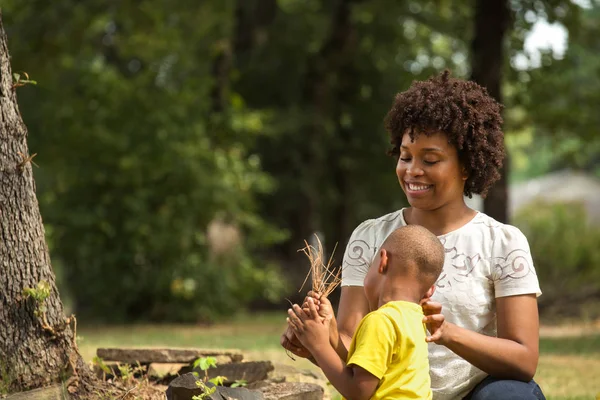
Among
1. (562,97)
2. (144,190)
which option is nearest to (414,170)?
(144,190)

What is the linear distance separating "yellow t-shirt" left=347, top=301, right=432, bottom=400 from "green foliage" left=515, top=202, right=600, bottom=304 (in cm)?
Answer: 1218

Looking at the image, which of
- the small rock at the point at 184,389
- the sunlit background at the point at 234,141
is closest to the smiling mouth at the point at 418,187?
the small rock at the point at 184,389

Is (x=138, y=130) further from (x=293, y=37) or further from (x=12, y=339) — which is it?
(x=12, y=339)

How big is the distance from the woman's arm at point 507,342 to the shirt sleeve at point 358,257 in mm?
499

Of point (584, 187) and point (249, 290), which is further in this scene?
point (584, 187)

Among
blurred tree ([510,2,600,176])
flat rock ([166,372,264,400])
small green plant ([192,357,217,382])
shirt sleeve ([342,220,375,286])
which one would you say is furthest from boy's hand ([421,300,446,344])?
blurred tree ([510,2,600,176])

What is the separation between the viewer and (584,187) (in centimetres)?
2870

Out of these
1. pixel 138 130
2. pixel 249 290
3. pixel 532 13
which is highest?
pixel 532 13

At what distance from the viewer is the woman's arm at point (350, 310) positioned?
367 centimetres

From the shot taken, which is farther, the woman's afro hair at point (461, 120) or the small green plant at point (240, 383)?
the small green plant at point (240, 383)

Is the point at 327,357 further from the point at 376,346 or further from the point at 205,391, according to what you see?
the point at 205,391

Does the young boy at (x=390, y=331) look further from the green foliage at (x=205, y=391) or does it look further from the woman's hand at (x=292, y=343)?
the green foliage at (x=205, y=391)

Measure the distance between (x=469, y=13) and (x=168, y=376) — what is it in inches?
534

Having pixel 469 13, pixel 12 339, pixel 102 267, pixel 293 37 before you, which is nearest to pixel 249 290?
pixel 102 267
